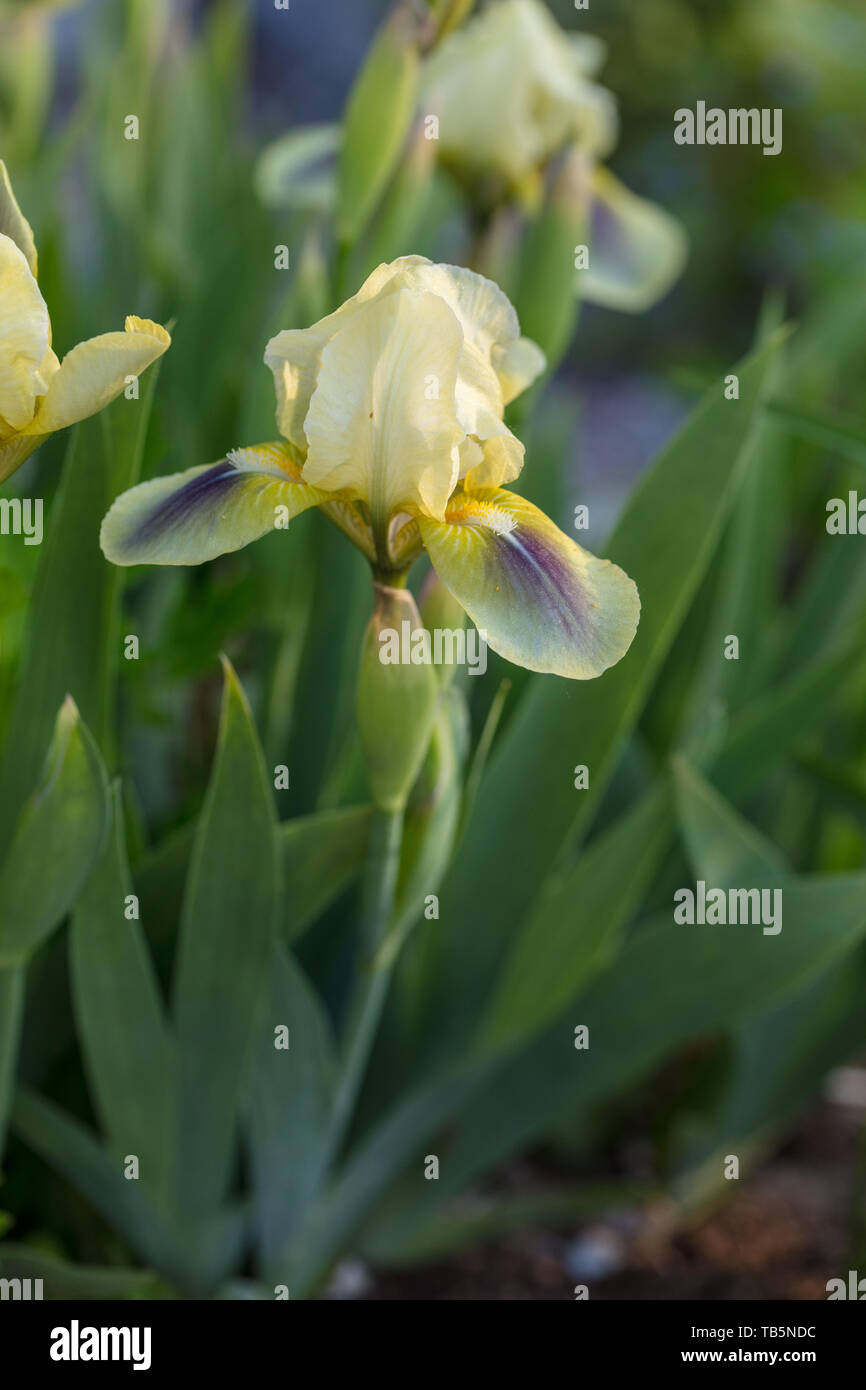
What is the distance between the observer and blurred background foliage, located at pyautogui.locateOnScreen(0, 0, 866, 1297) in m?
0.66

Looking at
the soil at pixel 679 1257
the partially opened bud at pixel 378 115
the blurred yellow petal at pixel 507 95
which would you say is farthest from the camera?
the soil at pixel 679 1257

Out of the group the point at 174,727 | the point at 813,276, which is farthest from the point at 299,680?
the point at 813,276

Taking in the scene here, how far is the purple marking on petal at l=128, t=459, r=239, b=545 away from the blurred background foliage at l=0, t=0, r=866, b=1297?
10cm

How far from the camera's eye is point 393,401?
17.9 inches

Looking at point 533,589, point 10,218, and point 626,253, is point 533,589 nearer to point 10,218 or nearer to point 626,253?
point 10,218

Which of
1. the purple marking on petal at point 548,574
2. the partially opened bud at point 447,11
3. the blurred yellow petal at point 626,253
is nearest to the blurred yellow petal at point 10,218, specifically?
the purple marking on petal at point 548,574

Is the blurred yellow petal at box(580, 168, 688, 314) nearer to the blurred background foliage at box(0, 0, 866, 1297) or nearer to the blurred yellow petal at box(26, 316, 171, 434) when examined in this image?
the blurred background foliage at box(0, 0, 866, 1297)

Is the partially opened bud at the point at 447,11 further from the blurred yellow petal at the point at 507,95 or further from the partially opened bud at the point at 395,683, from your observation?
the partially opened bud at the point at 395,683

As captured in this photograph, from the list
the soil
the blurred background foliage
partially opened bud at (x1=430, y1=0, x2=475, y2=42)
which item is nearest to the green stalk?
the blurred background foliage

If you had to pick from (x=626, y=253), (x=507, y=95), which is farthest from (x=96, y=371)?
(x=626, y=253)

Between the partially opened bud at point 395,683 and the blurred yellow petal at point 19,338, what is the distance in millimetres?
155

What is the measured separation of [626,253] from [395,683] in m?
0.59

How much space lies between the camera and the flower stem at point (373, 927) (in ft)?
1.91
